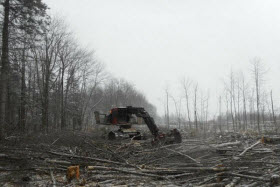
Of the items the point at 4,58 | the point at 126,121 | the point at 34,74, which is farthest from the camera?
the point at 34,74

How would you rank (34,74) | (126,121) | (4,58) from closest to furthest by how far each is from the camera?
1. (4,58)
2. (126,121)
3. (34,74)

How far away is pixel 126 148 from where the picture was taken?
11.8 m

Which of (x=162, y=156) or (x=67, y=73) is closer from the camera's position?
(x=162, y=156)

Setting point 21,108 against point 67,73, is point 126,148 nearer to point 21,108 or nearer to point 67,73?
point 21,108

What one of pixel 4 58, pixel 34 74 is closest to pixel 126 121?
pixel 4 58

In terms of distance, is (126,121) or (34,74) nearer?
(126,121)

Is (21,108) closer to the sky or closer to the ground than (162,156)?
closer to the sky

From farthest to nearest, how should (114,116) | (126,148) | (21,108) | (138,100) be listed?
(138,100) → (21,108) → (114,116) → (126,148)

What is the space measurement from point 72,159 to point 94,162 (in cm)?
83

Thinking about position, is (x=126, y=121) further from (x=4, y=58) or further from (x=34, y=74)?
(x=34, y=74)

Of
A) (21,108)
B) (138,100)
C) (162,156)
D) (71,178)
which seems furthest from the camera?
(138,100)

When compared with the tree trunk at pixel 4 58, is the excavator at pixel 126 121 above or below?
below

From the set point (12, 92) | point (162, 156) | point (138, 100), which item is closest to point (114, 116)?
point (162, 156)

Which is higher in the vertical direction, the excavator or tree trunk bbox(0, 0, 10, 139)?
tree trunk bbox(0, 0, 10, 139)
